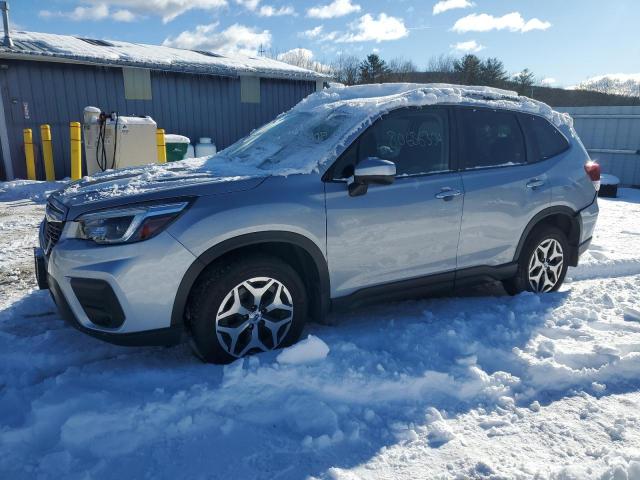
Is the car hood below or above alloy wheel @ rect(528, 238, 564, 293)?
above

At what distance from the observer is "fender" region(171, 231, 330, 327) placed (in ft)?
9.09

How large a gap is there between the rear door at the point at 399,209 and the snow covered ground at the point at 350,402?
18.7 inches

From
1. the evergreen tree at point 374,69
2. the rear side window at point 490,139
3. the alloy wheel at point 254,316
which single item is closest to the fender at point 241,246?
the alloy wheel at point 254,316

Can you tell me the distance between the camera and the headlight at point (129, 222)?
2.68 meters

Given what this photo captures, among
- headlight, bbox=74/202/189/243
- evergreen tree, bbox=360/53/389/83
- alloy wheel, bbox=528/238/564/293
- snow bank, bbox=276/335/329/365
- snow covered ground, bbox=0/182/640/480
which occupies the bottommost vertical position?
snow covered ground, bbox=0/182/640/480

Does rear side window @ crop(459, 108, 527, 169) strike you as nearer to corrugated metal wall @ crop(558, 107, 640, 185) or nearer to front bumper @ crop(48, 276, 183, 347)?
front bumper @ crop(48, 276, 183, 347)

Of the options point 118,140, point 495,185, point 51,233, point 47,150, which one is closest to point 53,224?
point 51,233

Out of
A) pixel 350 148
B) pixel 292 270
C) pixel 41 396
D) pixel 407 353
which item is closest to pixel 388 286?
pixel 407 353

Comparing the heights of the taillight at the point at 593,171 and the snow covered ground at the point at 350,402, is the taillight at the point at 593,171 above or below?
above

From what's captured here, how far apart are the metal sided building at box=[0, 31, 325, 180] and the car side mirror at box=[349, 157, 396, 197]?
1172 cm

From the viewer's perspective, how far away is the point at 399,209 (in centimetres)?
333

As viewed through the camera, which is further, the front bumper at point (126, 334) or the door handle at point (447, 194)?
the door handle at point (447, 194)

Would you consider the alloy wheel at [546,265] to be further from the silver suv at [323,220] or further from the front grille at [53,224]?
the front grille at [53,224]

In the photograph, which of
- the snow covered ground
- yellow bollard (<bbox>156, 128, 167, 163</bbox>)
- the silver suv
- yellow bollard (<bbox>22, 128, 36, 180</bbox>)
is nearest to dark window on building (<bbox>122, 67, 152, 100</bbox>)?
yellow bollard (<bbox>22, 128, 36, 180</bbox>)
